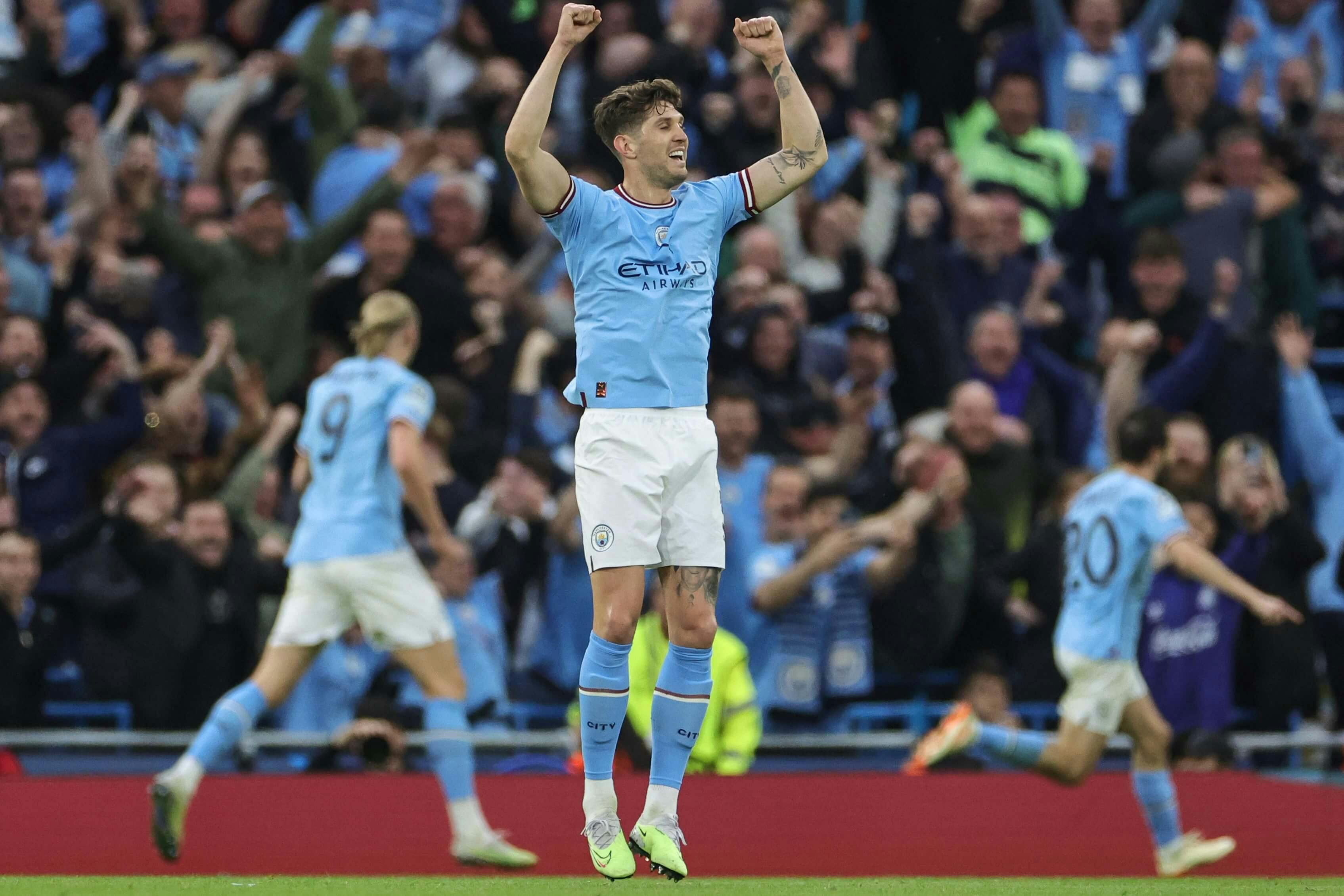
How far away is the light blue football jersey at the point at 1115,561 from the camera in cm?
876

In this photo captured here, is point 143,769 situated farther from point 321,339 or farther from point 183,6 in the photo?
point 183,6

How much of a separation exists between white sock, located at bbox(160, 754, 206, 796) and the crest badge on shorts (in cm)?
223

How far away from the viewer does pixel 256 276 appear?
11.8 meters

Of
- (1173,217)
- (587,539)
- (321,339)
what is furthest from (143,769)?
(1173,217)

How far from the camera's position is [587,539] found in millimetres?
6473

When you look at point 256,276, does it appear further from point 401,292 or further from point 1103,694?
point 1103,694

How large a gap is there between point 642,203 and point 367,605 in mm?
2473

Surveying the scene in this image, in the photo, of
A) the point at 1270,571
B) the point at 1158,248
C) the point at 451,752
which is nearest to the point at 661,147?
the point at 451,752

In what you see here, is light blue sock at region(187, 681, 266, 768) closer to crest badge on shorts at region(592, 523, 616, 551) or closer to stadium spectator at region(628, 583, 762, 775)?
→ stadium spectator at region(628, 583, 762, 775)

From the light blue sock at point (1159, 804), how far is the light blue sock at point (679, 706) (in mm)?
2603

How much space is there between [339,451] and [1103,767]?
16.3ft

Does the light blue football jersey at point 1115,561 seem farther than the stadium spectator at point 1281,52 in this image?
No

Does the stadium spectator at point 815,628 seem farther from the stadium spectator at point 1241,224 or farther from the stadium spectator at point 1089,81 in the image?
the stadium spectator at point 1089,81

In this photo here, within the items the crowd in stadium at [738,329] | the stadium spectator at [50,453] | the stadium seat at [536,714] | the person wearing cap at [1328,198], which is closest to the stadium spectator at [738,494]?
the crowd in stadium at [738,329]
